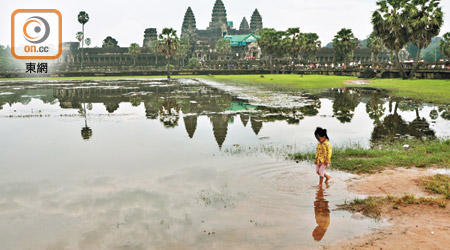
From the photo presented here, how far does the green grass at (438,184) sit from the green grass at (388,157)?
3.86 ft

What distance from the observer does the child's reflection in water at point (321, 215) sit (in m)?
6.88

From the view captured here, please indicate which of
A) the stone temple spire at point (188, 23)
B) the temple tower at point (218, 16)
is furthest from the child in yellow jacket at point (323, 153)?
the temple tower at point (218, 16)

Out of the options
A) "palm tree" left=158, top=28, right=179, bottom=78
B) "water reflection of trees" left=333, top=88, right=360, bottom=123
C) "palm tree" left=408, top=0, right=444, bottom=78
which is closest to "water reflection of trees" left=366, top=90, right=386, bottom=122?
"water reflection of trees" left=333, top=88, right=360, bottom=123

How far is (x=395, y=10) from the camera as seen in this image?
178 ft

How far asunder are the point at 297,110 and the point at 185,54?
120828 mm

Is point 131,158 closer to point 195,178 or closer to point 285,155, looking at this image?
point 195,178

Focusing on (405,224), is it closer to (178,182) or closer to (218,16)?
(178,182)

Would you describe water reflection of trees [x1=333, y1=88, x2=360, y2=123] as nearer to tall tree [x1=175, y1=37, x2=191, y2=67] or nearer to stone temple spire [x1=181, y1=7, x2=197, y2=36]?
tall tree [x1=175, y1=37, x2=191, y2=67]

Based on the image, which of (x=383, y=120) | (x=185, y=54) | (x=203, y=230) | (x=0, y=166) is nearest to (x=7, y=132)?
(x=0, y=166)

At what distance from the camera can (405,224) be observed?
7.02 metres

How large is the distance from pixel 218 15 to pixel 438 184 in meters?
193

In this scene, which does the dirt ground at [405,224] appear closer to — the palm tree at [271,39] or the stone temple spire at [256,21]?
the palm tree at [271,39]

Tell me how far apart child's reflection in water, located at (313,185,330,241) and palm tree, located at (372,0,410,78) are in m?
49.4

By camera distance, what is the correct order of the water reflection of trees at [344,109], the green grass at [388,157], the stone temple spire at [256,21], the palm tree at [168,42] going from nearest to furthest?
1. the green grass at [388,157]
2. the water reflection of trees at [344,109]
3. the palm tree at [168,42]
4. the stone temple spire at [256,21]
